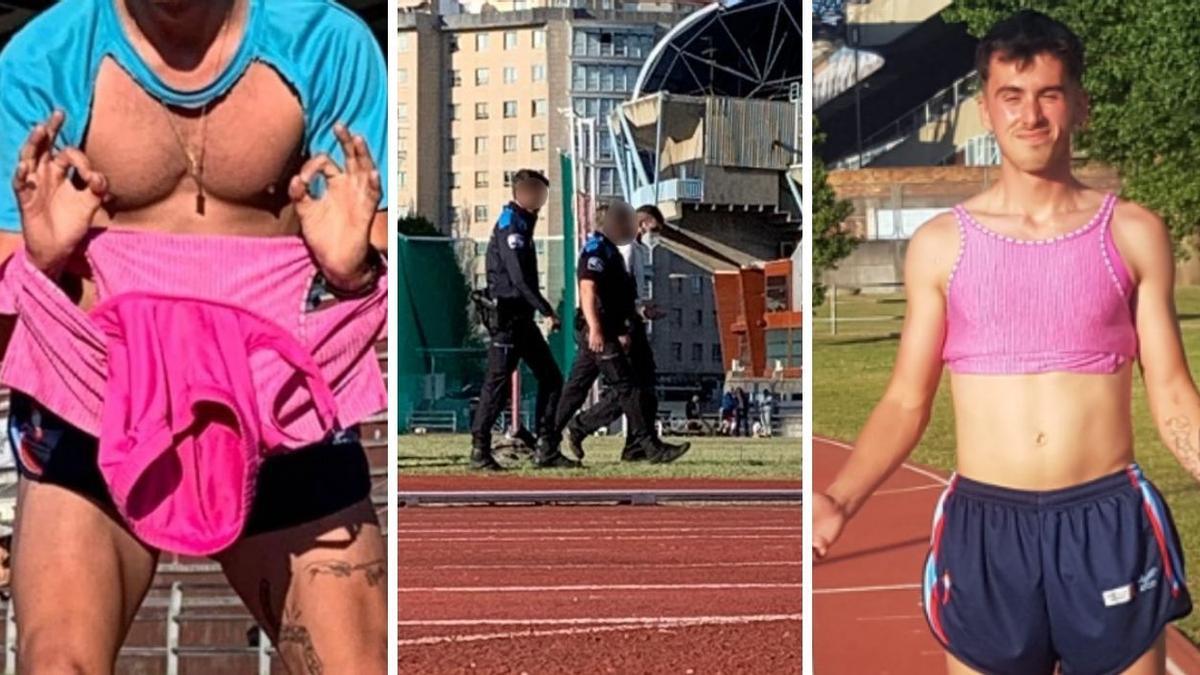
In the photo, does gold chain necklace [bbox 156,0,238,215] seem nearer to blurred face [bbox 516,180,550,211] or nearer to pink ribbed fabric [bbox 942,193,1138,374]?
blurred face [bbox 516,180,550,211]

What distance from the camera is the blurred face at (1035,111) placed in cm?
554

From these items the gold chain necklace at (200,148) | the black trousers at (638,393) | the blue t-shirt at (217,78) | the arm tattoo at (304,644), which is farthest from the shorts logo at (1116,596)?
the gold chain necklace at (200,148)

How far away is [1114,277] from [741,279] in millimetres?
1107

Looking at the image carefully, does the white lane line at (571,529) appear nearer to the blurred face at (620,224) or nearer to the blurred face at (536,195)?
the blurred face at (620,224)

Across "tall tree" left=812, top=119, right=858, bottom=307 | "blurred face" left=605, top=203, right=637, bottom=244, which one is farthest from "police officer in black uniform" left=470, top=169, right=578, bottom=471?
"tall tree" left=812, top=119, right=858, bottom=307

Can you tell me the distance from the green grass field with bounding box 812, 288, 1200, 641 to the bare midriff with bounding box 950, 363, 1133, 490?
69 millimetres

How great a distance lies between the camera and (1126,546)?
5.41 m

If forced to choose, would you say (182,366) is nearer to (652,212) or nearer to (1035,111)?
(652,212)

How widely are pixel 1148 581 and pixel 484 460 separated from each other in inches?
76.5

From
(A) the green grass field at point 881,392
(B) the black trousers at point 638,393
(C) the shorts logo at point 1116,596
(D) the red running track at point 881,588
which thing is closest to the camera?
(C) the shorts logo at point 1116,596

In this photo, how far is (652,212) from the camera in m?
5.98

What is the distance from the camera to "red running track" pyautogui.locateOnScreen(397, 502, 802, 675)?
5.81m

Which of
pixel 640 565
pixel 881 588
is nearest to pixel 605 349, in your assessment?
pixel 640 565

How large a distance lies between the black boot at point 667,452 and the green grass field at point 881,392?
45cm
